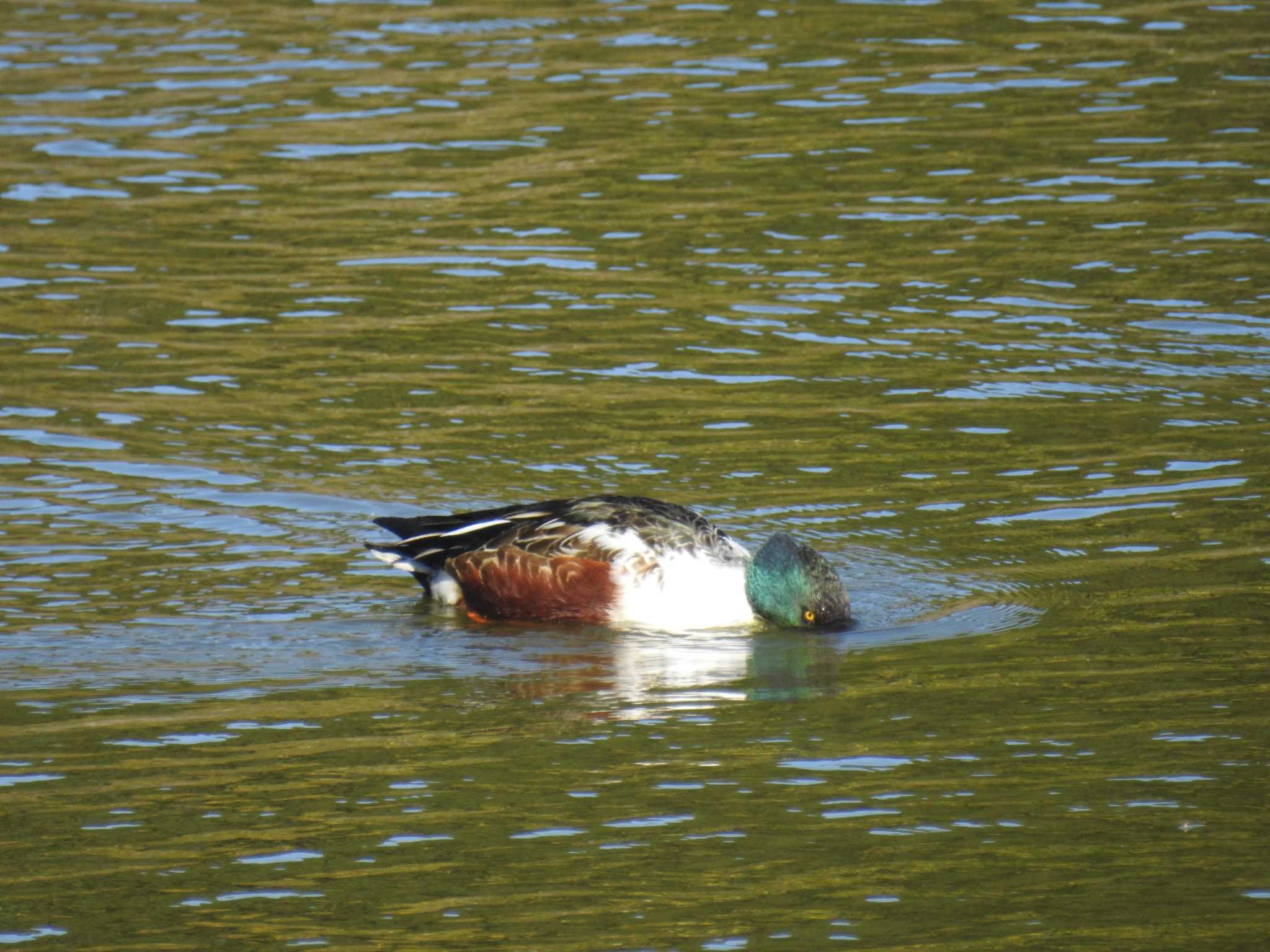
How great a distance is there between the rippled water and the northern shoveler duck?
22 cm

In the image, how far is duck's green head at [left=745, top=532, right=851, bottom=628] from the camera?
1020 centimetres

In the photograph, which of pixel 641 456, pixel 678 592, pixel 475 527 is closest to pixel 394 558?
pixel 475 527

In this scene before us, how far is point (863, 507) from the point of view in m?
11.7

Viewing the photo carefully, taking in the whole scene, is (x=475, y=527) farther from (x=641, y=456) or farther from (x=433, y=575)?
(x=641, y=456)

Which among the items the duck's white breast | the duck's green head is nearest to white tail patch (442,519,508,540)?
the duck's white breast

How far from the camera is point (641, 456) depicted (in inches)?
496

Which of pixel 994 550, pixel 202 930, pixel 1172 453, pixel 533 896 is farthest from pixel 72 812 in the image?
pixel 1172 453

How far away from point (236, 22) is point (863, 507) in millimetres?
14608

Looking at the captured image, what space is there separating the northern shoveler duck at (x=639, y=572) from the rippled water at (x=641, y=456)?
0.22 m

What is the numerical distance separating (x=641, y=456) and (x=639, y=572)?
2.25 m

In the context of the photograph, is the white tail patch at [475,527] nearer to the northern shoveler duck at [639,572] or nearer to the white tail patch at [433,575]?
the northern shoveler duck at [639,572]

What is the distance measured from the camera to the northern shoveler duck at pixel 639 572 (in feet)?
33.7

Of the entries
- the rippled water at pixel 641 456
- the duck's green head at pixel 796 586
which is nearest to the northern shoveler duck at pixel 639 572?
the duck's green head at pixel 796 586

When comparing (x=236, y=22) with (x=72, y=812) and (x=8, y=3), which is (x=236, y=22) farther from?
(x=72, y=812)
